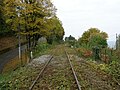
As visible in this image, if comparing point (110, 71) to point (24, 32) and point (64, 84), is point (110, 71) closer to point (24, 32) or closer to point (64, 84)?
point (64, 84)

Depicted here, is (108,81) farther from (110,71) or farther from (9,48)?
(9,48)

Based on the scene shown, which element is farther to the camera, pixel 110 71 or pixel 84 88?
pixel 110 71

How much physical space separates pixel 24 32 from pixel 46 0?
18.1 ft

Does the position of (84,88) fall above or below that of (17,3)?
below

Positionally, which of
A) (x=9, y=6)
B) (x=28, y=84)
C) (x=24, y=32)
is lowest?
(x=28, y=84)

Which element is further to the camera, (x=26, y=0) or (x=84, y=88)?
(x=26, y=0)

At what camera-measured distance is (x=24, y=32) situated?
4144 cm

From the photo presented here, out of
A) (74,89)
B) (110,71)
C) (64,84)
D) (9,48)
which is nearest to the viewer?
(74,89)

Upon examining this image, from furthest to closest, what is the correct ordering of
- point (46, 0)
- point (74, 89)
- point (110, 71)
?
point (46, 0) → point (110, 71) → point (74, 89)

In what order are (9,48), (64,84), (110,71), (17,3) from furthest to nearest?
(9,48)
(17,3)
(110,71)
(64,84)

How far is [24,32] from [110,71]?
79.2 feet

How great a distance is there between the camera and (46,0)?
1705 inches

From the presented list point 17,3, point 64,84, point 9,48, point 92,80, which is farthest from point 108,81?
point 9,48

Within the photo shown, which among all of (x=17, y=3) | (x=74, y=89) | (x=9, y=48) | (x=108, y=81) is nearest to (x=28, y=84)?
(x=74, y=89)
